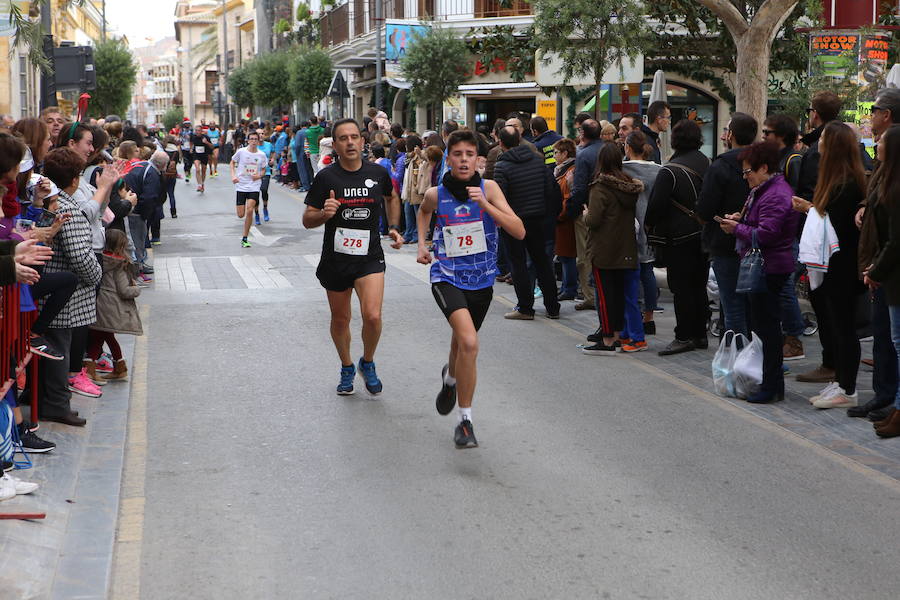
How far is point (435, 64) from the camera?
94.9 feet

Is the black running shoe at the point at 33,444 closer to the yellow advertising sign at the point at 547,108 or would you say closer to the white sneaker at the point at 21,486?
the white sneaker at the point at 21,486

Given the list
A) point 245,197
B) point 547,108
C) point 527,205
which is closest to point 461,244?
point 527,205

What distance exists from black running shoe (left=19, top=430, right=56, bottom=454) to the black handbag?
472 centimetres

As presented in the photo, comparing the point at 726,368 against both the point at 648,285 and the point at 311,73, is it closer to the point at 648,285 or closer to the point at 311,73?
the point at 648,285

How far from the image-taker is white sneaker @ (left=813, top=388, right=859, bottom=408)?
25.8ft

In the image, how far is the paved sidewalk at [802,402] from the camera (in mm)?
6867

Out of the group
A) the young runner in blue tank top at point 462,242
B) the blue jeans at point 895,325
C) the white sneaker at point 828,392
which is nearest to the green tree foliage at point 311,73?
the white sneaker at point 828,392

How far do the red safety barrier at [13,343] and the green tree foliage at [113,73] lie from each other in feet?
179

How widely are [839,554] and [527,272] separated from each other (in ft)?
22.8

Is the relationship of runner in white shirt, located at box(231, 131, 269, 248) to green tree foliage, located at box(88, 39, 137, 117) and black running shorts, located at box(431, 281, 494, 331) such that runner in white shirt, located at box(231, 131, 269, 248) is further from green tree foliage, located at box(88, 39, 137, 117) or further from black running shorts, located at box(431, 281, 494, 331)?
green tree foliage, located at box(88, 39, 137, 117)

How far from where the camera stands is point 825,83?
51.0 ft

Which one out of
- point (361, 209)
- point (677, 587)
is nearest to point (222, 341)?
point (361, 209)

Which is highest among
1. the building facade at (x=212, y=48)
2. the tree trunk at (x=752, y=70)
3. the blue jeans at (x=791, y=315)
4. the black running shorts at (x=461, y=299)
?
the building facade at (x=212, y=48)

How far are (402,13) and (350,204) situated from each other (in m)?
30.3
